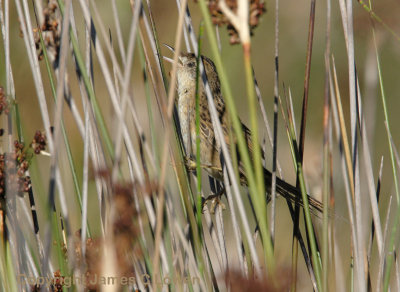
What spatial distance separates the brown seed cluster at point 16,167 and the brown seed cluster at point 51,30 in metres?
0.36

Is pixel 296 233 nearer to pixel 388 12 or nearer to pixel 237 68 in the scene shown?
pixel 388 12

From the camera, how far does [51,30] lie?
2152 millimetres

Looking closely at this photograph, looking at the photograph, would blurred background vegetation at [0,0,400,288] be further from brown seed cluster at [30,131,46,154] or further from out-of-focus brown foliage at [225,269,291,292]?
out-of-focus brown foliage at [225,269,291,292]

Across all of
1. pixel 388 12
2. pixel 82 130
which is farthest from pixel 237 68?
pixel 82 130

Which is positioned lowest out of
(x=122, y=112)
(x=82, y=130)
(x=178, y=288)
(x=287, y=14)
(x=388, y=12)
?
Result: (x=178, y=288)

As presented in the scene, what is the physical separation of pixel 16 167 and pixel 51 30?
55 cm

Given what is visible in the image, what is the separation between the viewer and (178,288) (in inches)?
86.3

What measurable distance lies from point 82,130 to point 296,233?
965mm

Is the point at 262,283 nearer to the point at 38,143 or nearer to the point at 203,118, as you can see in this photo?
the point at 38,143

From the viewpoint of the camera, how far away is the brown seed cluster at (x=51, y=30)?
6.93 feet

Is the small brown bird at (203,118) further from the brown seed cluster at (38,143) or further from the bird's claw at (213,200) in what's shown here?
the brown seed cluster at (38,143)

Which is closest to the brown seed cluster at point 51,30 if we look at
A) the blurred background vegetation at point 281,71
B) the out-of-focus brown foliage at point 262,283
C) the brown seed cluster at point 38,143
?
the brown seed cluster at point 38,143

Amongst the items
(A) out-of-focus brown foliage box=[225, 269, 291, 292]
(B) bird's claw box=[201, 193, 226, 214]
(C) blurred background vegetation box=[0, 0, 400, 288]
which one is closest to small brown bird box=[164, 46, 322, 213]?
(B) bird's claw box=[201, 193, 226, 214]

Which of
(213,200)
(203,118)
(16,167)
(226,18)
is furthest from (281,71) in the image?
(226,18)
